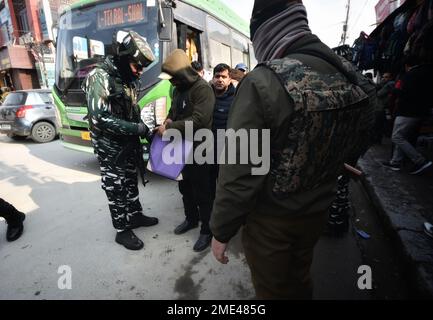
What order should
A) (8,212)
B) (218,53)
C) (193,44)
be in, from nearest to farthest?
1. (8,212)
2. (193,44)
3. (218,53)

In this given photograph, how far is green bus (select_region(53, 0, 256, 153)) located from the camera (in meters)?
3.81

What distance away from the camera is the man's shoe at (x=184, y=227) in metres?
2.91

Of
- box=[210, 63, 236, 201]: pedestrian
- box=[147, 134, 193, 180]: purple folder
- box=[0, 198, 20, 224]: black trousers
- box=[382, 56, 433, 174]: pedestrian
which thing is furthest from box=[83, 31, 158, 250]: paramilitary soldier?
box=[382, 56, 433, 174]: pedestrian

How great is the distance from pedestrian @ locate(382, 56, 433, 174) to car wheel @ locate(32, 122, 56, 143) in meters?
9.13

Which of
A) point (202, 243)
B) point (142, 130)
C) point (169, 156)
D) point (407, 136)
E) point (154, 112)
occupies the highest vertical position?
point (154, 112)

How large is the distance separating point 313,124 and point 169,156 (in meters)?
1.63

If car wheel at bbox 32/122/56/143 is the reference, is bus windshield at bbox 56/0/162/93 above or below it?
above

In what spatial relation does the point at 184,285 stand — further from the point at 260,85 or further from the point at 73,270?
the point at 260,85

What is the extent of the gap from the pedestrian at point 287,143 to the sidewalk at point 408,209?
4.09 ft

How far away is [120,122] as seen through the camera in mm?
2273

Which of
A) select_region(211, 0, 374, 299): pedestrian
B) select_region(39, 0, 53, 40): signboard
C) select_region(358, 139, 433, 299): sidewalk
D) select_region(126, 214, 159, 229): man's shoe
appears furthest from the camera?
select_region(39, 0, 53, 40): signboard

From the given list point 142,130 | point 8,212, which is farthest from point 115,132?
point 8,212

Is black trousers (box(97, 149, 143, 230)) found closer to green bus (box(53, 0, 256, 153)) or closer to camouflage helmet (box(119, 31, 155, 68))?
camouflage helmet (box(119, 31, 155, 68))

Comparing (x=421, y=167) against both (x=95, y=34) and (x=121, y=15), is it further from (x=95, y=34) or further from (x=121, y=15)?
(x=95, y=34)
